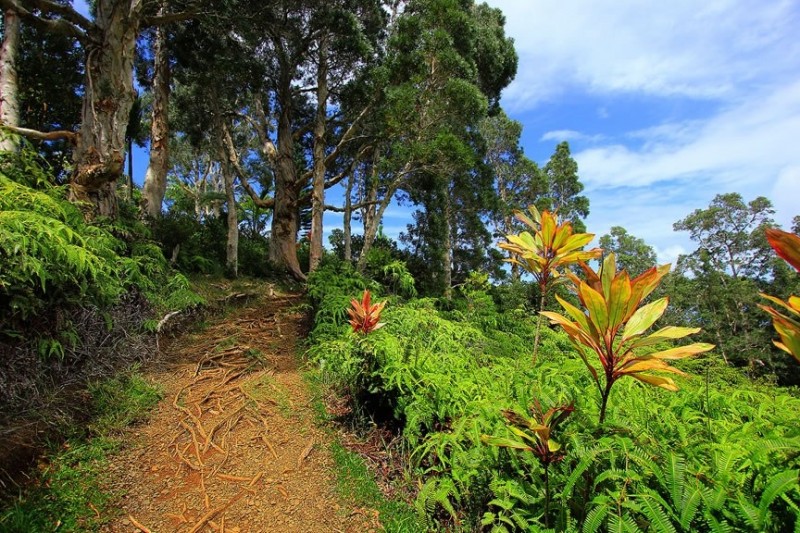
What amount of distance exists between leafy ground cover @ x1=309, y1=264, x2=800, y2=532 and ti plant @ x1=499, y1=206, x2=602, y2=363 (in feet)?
1.69

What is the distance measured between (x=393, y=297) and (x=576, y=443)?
13.3 ft

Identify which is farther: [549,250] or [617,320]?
[549,250]

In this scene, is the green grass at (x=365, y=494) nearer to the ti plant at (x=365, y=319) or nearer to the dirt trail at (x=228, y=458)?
the dirt trail at (x=228, y=458)

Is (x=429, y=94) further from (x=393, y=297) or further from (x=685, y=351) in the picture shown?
(x=685, y=351)

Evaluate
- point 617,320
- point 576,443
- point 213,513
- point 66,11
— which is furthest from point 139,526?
point 66,11

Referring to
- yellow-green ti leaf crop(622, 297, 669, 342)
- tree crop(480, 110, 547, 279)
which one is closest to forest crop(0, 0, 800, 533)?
yellow-green ti leaf crop(622, 297, 669, 342)

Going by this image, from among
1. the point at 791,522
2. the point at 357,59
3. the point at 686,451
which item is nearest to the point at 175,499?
the point at 686,451

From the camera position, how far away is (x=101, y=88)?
5.08 m

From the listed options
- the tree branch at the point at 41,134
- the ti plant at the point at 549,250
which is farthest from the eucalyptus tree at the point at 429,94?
the ti plant at the point at 549,250

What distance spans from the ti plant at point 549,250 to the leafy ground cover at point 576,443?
0.51 metres

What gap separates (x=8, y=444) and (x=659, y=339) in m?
3.21

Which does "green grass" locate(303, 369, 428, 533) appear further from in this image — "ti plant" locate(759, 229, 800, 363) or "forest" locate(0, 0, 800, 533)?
"ti plant" locate(759, 229, 800, 363)

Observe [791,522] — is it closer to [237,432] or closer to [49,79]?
[237,432]

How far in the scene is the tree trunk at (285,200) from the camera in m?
10.8
